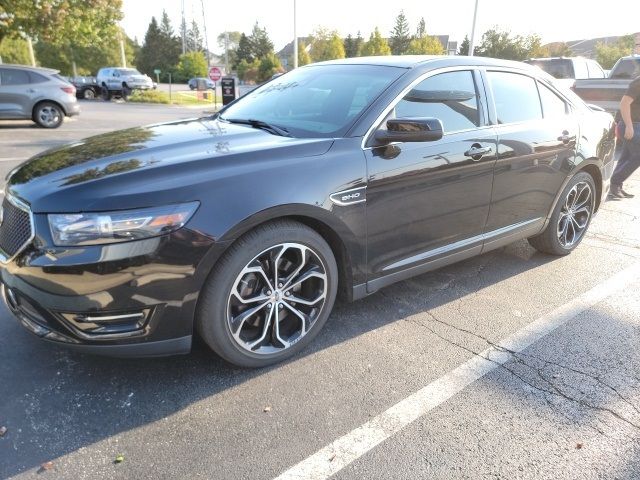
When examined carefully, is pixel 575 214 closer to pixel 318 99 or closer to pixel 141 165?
pixel 318 99

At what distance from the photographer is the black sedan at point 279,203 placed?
7.02 ft

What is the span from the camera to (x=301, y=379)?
8.54 ft

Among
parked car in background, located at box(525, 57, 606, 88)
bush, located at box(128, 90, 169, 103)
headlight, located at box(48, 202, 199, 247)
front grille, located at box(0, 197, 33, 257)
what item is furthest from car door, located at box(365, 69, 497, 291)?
bush, located at box(128, 90, 169, 103)

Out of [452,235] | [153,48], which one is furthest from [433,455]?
[153,48]

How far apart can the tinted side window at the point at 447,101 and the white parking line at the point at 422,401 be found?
56.5 inches

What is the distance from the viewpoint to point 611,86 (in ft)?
37.2

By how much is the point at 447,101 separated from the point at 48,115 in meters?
12.0

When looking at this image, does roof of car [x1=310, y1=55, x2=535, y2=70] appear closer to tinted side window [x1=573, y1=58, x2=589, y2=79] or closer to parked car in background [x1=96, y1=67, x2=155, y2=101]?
tinted side window [x1=573, y1=58, x2=589, y2=79]

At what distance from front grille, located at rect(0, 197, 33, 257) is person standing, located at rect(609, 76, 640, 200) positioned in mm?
6564

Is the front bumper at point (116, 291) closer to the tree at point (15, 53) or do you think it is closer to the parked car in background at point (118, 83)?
the parked car in background at point (118, 83)

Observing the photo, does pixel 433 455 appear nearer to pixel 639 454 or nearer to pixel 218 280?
pixel 639 454

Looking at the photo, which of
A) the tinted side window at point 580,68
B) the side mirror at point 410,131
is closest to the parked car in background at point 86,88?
the tinted side window at point 580,68

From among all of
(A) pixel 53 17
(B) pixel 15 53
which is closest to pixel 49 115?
(A) pixel 53 17

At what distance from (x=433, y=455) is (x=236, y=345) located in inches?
42.5
